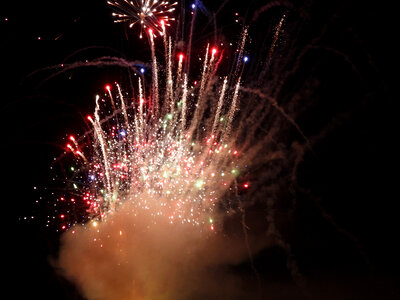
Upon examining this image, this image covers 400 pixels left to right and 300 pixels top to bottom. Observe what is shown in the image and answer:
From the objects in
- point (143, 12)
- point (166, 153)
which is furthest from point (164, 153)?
point (143, 12)

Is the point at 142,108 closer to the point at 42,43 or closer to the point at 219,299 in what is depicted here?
the point at 42,43

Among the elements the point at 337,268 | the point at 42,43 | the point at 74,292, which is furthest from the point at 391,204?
the point at 42,43

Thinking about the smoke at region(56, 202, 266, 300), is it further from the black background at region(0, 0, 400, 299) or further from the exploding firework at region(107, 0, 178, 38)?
the exploding firework at region(107, 0, 178, 38)

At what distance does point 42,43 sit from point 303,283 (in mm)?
6791

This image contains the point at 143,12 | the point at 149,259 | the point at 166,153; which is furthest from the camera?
the point at 166,153

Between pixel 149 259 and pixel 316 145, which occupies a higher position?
pixel 316 145

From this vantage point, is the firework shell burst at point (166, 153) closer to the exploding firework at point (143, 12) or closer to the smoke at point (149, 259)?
the smoke at point (149, 259)

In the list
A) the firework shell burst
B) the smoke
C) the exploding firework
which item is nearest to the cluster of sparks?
the firework shell burst

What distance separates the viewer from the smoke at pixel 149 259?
17.8 ft

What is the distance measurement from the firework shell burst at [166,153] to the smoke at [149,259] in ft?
0.90

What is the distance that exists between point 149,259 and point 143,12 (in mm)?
4430

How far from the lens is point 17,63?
6.50 metres

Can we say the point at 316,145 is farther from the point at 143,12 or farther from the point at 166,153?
the point at 143,12

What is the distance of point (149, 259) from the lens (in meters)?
5.96
